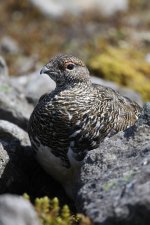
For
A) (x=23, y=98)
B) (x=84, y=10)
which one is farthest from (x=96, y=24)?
(x=23, y=98)

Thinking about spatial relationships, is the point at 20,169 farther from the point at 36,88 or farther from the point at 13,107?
the point at 36,88

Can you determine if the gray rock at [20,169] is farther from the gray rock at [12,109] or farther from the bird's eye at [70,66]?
the bird's eye at [70,66]

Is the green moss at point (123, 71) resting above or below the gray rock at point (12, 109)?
above

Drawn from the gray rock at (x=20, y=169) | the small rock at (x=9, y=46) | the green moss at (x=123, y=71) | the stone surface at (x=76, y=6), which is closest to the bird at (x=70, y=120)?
A: the gray rock at (x=20, y=169)

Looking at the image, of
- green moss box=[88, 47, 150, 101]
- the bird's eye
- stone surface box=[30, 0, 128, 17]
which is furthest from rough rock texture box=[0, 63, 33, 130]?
stone surface box=[30, 0, 128, 17]

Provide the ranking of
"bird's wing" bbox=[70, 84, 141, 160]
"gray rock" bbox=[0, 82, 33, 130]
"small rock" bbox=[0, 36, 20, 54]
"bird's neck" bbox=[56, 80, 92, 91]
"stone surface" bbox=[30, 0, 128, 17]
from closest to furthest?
"bird's wing" bbox=[70, 84, 141, 160], "bird's neck" bbox=[56, 80, 92, 91], "gray rock" bbox=[0, 82, 33, 130], "small rock" bbox=[0, 36, 20, 54], "stone surface" bbox=[30, 0, 128, 17]

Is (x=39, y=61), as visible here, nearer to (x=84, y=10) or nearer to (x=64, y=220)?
(x=84, y=10)

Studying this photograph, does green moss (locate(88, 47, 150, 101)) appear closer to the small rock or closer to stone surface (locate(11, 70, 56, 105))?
the small rock
